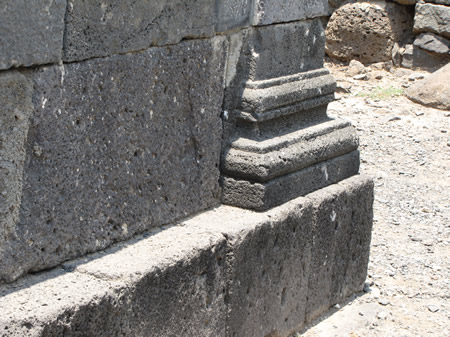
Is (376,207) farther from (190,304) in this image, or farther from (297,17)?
(190,304)

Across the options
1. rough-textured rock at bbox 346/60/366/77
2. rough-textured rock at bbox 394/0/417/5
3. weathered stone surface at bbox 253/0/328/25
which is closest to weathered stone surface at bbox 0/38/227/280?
weathered stone surface at bbox 253/0/328/25

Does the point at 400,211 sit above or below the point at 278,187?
below

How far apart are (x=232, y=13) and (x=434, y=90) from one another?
577cm

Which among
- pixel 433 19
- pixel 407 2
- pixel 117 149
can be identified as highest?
pixel 407 2

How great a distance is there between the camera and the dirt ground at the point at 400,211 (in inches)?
172

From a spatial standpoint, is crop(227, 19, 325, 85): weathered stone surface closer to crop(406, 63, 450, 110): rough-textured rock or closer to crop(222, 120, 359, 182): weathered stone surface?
crop(222, 120, 359, 182): weathered stone surface

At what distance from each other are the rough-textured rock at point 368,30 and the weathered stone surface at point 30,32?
779cm

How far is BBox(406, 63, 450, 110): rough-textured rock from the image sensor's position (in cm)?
881

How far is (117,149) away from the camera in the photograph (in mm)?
3070

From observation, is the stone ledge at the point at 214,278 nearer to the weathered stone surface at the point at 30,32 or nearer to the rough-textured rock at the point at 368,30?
the weathered stone surface at the point at 30,32

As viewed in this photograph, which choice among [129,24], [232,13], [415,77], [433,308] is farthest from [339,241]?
[415,77]

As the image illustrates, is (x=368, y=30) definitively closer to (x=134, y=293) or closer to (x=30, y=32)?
(x=134, y=293)

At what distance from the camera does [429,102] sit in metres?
8.87

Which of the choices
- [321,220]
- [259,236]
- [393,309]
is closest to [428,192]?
[393,309]
